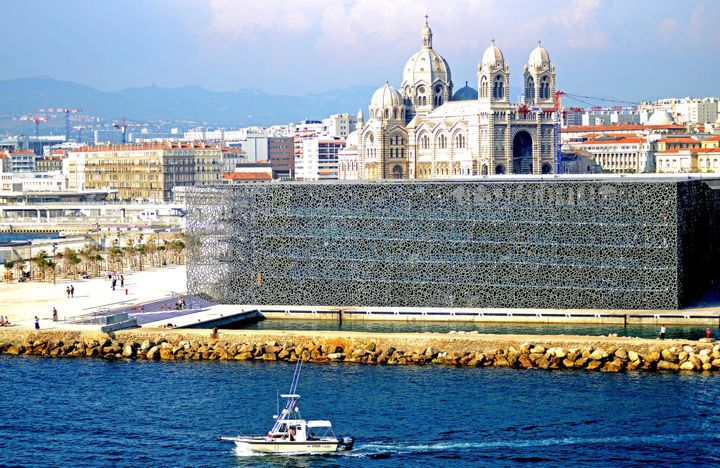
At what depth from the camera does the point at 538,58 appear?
420ft

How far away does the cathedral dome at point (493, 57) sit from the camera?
120 m

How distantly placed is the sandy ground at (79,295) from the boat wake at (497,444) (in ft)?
59.4

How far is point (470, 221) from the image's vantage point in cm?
5156

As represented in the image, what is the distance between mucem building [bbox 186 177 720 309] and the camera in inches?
1960

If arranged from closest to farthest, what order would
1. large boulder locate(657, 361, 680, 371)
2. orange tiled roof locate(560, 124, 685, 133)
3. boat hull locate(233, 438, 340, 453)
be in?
boat hull locate(233, 438, 340, 453), large boulder locate(657, 361, 680, 371), orange tiled roof locate(560, 124, 685, 133)

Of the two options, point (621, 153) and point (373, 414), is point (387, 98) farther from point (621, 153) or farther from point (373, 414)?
point (373, 414)

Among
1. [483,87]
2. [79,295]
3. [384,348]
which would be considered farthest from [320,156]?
[384,348]

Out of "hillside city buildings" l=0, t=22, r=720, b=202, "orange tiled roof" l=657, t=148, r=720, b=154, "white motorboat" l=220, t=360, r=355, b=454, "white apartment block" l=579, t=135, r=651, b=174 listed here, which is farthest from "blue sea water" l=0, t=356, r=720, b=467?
"white apartment block" l=579, t=135, r=651, b=174

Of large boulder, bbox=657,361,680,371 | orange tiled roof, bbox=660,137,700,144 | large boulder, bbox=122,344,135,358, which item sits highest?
orange tiled roof, bbox=660,137,700,144

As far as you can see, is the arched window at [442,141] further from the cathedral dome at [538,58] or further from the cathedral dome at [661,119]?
the cathedral dome at [661,119]

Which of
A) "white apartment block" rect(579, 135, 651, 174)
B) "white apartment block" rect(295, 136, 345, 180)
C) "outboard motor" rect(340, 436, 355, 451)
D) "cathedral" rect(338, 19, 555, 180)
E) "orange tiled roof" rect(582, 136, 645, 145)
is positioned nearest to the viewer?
"outboard motor" rect(340, 436, 355, 451)

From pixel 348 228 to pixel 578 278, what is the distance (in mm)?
9203

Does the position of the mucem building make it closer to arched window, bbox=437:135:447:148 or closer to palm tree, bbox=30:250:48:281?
palm tree, bbox=30:250:48:281

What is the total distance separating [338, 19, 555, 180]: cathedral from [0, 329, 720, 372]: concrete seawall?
72736 mm
